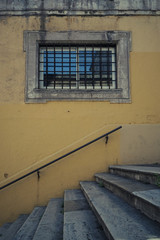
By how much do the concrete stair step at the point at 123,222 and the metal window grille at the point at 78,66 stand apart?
10.1 ft

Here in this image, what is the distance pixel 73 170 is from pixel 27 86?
226 centimetres

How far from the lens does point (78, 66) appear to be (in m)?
4.86

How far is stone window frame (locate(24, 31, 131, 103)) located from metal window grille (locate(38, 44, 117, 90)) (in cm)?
20

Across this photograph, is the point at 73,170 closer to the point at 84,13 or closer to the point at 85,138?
the point at 85,138

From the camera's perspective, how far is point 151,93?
461 cm

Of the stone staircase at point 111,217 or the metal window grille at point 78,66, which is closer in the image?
the stone staircase at point 111,217

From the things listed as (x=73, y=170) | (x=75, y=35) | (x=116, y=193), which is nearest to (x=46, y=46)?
(x=75, y=35)

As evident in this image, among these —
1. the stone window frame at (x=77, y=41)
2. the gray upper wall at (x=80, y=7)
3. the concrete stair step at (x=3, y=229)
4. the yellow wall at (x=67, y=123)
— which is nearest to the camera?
the concrete stair step at (x=3, y=229)

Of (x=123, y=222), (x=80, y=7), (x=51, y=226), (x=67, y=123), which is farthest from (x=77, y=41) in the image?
(x=123, y=222)

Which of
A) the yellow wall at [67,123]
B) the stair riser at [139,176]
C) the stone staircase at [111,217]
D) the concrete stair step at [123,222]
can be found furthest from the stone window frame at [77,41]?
the concrete stair step at [123,222]

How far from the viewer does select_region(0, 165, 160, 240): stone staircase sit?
165cm

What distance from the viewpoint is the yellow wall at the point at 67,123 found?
4277 millimetres

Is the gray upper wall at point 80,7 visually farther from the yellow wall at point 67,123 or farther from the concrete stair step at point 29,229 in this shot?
the concrete stair step at point 29,229

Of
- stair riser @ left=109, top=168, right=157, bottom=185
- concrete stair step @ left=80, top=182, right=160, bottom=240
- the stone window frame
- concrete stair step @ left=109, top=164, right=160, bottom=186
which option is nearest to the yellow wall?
the stone window frame
